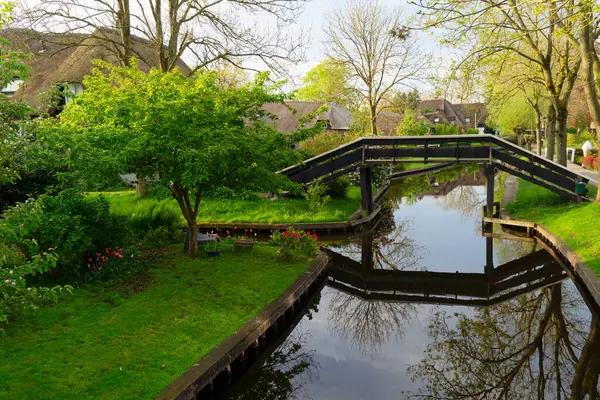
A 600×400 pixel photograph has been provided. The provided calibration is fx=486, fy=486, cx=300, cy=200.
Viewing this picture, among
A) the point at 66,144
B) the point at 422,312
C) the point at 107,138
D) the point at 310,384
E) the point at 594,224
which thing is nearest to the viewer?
the point at 310,384

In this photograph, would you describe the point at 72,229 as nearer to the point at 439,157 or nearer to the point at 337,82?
the point at 439,157

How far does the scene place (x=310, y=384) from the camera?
26.8 feet

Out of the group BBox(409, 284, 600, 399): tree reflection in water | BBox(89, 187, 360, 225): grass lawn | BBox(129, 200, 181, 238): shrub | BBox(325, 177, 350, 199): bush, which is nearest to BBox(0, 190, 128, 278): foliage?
BBox(129, 200, 181, 238): shrub

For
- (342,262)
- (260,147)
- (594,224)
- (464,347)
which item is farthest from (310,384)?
(594,224)

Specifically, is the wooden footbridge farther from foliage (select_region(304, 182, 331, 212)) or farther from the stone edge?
the stone edge

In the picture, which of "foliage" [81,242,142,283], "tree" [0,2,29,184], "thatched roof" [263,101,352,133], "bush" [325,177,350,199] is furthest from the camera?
"thatched roof" [263,101,352,133]

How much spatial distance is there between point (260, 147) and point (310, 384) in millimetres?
5840

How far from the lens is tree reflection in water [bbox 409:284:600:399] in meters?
7.78

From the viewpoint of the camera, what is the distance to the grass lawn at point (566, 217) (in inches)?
504

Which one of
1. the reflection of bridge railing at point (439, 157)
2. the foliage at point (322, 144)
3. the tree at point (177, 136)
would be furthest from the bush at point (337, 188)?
the tree at point (177, 136)

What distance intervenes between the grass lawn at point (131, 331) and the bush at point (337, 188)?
11.7m

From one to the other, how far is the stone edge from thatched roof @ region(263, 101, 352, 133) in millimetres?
27453

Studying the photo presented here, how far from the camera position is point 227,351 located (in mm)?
7441

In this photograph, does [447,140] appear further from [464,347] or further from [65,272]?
[65,272]
